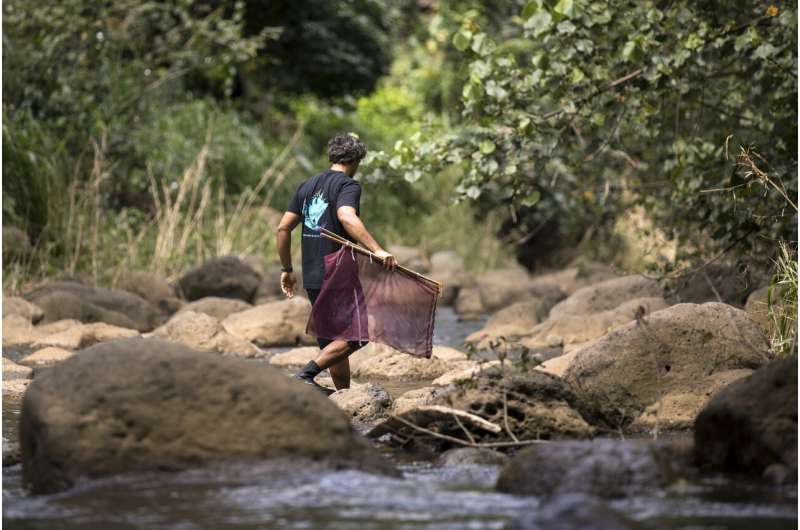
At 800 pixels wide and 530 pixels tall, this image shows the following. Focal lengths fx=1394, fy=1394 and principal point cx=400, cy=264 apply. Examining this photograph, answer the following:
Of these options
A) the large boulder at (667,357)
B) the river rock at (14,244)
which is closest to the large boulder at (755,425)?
the large boulder at (667,357)

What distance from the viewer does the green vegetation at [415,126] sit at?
1056cm

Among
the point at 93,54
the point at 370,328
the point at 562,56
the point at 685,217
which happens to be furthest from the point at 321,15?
the point at 370,328

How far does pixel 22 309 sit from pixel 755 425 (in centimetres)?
877

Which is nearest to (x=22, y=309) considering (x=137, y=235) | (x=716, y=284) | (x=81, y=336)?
(x=81, y=336)

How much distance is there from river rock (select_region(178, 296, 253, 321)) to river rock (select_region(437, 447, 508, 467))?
8.11 meters

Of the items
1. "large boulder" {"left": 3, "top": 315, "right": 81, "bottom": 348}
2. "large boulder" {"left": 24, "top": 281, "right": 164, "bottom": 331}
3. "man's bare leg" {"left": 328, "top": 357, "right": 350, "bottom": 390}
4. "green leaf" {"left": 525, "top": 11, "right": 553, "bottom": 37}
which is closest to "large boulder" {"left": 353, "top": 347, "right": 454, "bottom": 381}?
"man's bare leg" {"left": 328, "top": 357, "right": 350, "bottom": 390}

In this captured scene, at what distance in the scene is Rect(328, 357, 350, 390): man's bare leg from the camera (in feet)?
29.0

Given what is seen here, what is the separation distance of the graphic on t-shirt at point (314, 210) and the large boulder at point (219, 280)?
23.6 ft

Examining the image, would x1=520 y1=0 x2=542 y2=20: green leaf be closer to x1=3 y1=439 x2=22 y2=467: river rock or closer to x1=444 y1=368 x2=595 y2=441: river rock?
x1=444 y1=368 x2=595 y2=441: river rock

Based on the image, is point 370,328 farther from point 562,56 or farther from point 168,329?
point 168,329

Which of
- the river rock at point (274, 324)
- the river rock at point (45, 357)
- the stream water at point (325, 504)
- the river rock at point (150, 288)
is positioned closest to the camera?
the stream water at point (325, 504)

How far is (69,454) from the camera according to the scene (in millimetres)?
5680

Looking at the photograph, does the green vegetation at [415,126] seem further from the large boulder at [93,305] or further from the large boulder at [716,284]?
the large boulder at [93,305]

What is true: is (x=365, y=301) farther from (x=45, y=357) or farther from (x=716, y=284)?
(x=716, y=284)
